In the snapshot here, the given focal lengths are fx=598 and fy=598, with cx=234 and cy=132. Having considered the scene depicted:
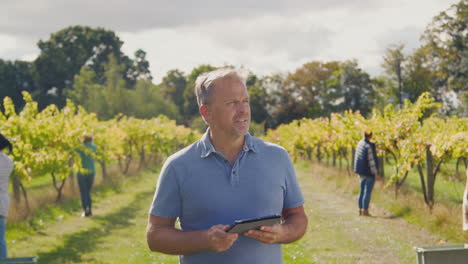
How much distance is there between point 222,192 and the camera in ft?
8.55

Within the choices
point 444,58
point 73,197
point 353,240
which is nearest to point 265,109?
point 444,58

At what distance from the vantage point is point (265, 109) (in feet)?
174

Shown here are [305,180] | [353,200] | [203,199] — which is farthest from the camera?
[305,180]

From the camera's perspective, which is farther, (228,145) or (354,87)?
(354,87)

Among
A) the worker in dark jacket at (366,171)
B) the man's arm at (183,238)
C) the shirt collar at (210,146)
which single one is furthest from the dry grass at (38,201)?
the shirt collar at (210,146)

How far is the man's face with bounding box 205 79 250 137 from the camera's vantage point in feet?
8.78

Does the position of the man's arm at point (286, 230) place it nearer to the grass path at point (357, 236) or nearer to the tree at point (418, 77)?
→ the grass path at point (357, 236)

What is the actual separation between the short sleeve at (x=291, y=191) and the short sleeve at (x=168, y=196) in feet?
1.66

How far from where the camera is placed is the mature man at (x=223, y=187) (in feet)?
8.57

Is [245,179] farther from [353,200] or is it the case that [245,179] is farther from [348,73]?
[348,73]

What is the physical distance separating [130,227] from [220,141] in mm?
8420

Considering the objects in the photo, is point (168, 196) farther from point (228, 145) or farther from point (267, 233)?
point (267, 233)

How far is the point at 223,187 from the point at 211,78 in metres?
0.50

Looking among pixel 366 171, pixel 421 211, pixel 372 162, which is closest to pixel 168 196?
pixel 421 211
